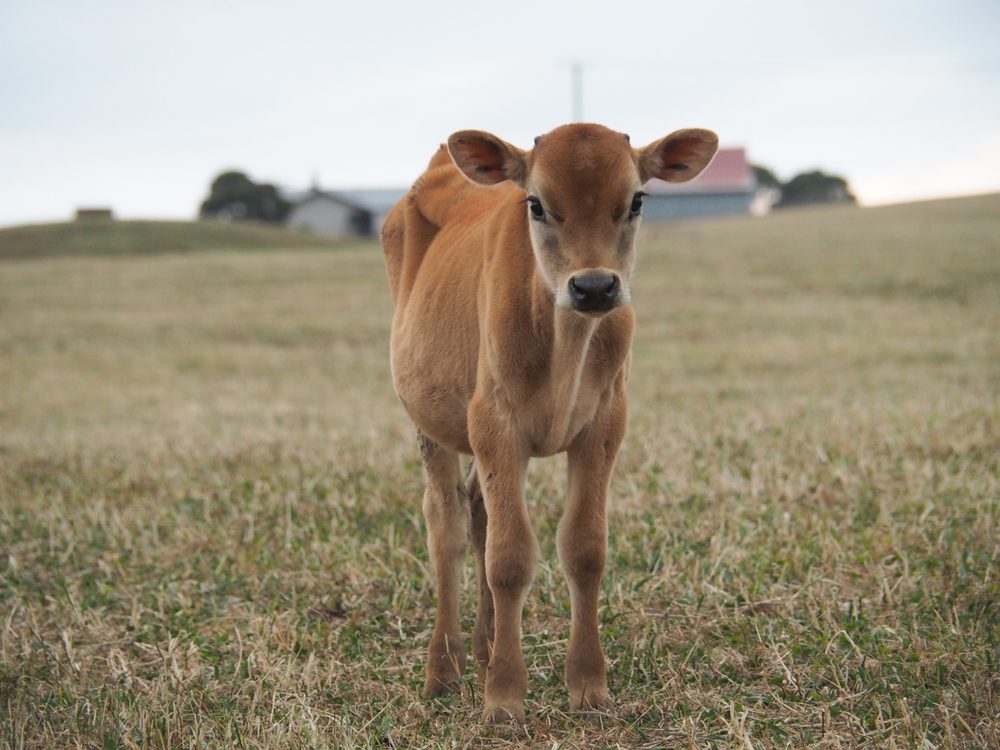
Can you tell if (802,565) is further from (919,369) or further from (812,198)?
(812,198)

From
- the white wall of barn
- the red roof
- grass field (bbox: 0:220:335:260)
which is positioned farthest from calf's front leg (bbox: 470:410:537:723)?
the red roof

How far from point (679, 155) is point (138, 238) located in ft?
178

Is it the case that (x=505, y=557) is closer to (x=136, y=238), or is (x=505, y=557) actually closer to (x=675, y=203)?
(x=136, y=238)

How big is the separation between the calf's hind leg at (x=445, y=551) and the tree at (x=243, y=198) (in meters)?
77.9

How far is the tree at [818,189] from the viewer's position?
9369 cm

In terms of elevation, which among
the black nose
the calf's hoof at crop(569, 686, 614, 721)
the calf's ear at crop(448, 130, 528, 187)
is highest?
the calf's ear at crop(448, 130, 528, 187)

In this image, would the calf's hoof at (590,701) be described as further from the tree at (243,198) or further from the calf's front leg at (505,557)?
the tree at (243,198)

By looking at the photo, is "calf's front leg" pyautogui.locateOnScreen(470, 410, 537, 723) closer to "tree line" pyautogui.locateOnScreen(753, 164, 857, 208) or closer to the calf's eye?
the calf's eye

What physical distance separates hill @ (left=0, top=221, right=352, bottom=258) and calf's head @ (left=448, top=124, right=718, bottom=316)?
167 ft

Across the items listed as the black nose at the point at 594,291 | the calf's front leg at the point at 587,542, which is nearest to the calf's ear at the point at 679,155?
the black nose at the point at 594,291

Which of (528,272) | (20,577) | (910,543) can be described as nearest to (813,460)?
(910,543)

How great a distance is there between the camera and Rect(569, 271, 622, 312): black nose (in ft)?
13.0

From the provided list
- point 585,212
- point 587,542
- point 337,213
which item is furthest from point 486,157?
point 337,213

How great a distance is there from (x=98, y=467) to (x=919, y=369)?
10.4 meters
